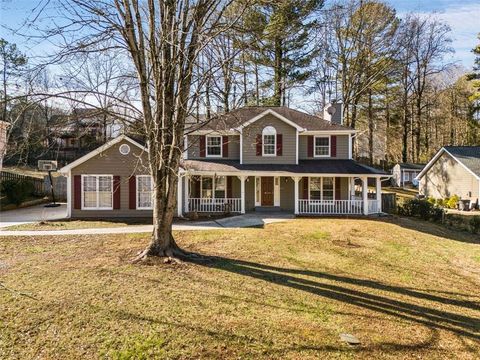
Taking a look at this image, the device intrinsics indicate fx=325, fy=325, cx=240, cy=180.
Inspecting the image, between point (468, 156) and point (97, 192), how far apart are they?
28.0m

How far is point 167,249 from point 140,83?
4753 millimetres

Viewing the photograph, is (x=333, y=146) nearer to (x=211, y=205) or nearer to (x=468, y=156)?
(x=211, y=205)

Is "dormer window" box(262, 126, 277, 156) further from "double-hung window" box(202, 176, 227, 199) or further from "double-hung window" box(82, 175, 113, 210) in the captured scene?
"double-hung window" box(82, 175, 113, 210)

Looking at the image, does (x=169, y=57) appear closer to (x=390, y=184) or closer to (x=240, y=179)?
(x=240, y=179)

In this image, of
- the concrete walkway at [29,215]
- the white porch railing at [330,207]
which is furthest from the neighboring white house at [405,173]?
the concrete walkway at [29,215]

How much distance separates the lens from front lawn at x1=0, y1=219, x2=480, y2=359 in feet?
16.8

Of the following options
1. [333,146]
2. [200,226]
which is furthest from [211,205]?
[333,146]

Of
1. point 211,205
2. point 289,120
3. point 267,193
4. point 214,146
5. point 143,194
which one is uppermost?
point 289,120

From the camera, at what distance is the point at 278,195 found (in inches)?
773

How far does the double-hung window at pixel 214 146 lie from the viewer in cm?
2009

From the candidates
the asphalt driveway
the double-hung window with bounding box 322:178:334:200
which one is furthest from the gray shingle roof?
the asphalt driveway

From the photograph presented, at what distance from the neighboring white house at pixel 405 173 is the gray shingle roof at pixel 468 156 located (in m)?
7.80

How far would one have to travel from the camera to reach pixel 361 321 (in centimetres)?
609

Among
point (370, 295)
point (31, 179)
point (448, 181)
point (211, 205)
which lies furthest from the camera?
point (448, 181)
